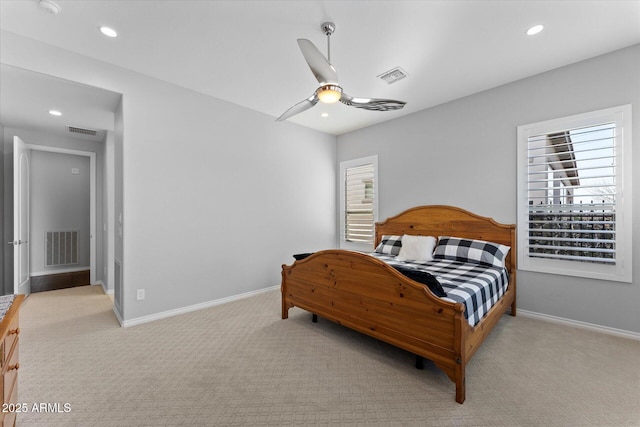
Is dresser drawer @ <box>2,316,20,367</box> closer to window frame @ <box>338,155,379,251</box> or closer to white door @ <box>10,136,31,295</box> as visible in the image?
white door @ <box>10,136,31,295</box>

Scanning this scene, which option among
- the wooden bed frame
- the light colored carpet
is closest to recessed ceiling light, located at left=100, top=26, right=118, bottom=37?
the wooden bed frame

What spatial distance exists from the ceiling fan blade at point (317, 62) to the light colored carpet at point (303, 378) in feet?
7.64

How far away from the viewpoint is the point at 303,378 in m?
2.05

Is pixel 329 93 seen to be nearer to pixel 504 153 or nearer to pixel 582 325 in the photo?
pixel 504 153

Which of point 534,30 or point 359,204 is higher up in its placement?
point 534,30

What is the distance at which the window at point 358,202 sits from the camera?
486 cm

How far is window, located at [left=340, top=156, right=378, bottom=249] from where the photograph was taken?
486 cm

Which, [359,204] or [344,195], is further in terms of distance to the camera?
[344,195]

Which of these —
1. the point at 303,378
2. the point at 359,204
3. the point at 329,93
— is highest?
the point at 329,93

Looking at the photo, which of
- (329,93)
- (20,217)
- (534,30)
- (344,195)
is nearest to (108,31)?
(329,93)

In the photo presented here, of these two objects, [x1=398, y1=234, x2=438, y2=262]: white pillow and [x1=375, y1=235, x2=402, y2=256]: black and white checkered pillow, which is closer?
[x1=398, y1=234, x2=438, y2=262]: white pillow

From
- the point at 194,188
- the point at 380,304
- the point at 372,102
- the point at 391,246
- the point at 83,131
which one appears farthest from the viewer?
the point at 83,131

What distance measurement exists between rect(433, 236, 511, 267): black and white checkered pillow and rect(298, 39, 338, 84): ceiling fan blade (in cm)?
246

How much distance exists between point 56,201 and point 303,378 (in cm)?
602
